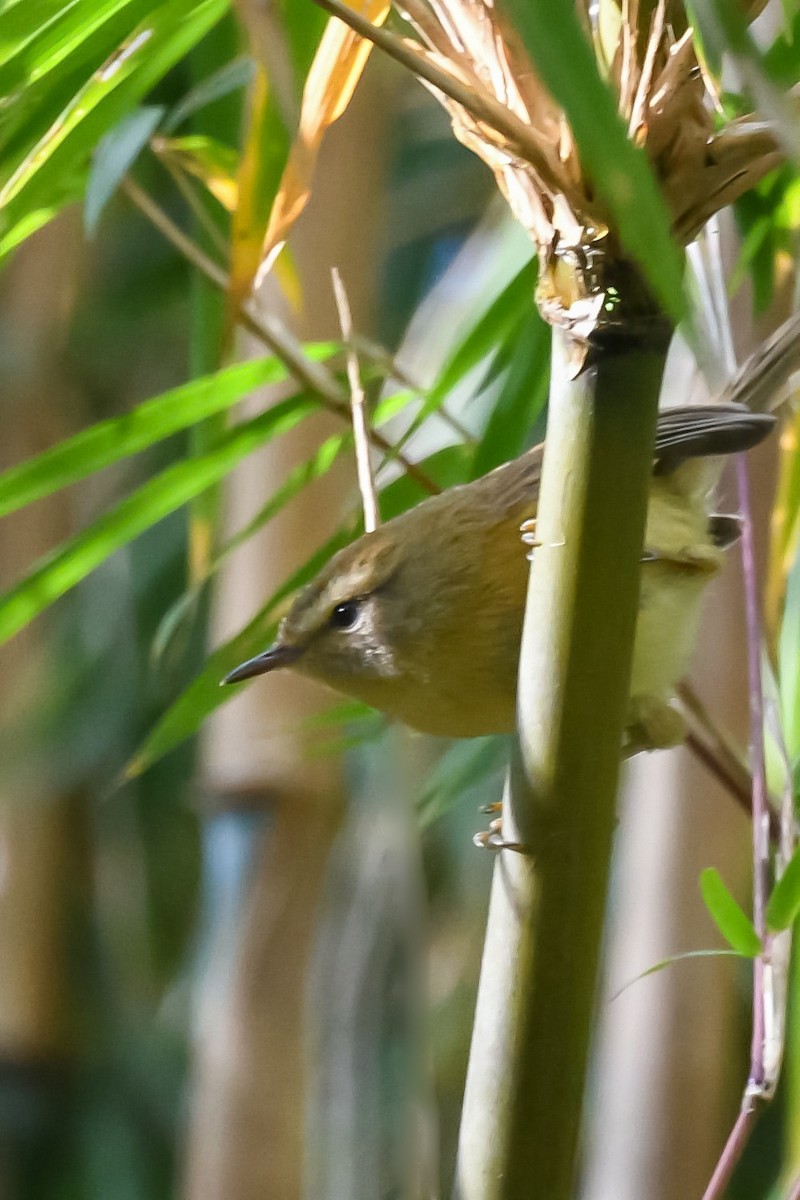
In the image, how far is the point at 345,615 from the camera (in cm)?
80

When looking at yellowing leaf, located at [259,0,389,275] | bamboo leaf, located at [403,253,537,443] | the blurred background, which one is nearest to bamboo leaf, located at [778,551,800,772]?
the blurred background

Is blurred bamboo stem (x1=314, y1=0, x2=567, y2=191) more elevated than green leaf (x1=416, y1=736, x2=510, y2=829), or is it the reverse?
blurred bamboo stem (x1=314, y1=0, x2=567, y2=191)

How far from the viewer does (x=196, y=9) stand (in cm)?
63

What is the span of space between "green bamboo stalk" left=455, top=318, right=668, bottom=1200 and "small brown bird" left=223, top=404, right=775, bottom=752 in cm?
29

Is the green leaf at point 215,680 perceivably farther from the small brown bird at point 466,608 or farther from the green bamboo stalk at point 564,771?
the green bamboo stalk at point 564,771

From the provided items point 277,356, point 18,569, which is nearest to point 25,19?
point 277,356

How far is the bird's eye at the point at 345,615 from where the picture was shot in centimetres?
80

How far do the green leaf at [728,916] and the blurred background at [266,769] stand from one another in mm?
139

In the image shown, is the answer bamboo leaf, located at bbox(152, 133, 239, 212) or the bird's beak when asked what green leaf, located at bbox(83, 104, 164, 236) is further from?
the bird's beak

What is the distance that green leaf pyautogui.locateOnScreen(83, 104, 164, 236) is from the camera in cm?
68

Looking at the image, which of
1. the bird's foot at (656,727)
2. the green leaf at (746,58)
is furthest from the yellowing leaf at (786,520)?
the green leaf at (746,58)

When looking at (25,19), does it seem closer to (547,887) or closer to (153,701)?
(547,887)

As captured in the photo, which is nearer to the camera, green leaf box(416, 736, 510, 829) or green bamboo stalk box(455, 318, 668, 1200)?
green bamboo stalk box(455, 318, 668, 1200)

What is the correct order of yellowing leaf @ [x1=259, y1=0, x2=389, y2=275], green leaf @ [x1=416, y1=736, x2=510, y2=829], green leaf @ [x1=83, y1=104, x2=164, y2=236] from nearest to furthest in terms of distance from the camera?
yellowing leaf @ [x1=259, y1=0, x2=389, y2=275], green leaf @ [x1=83, y1=104, x2=164, y2=236], green leaf @ [x1=416, y1=736, x2=510, y2=829]
